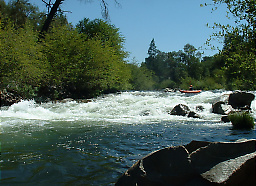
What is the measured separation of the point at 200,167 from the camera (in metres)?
2.50

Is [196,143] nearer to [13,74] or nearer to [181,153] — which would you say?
[181,153]

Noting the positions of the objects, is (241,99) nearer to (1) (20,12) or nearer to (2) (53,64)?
(2) (53,64)

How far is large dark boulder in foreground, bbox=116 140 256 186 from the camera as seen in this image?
7.23 ft

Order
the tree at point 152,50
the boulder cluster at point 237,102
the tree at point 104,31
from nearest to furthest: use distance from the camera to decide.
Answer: the boulder cluster at point 237,102
the tree at point 104,31
the tree at point 152,50

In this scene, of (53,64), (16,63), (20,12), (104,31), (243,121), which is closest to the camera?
(243,121)

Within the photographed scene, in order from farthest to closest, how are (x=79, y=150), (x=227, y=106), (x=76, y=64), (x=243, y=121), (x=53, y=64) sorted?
(x=76, y=64) < (x=53, y=64) < (x=227, y=106) < (x=243, y=121) < (x=79, y=150)

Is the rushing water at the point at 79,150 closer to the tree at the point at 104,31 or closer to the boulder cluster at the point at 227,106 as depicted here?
the boulder cluster at the point at 227,106

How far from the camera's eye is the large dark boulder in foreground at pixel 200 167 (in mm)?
2203

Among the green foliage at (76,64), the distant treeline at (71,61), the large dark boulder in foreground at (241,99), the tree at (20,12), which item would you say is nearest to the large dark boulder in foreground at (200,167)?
the distant treeline at (71,61)

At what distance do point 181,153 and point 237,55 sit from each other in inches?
212

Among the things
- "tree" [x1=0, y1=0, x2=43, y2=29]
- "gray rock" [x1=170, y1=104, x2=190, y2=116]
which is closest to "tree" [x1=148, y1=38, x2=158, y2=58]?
"tree" [x1=0, y1=0, x2=43, y2=29]

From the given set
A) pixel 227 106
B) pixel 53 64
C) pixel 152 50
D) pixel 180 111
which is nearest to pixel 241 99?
pixel 227 106

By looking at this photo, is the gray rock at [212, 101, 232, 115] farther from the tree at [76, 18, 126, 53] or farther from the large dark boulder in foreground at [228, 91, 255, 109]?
the tree at [76, 18, 126, 53]

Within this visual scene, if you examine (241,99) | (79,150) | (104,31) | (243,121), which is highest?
(104,31)
